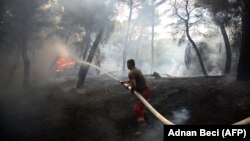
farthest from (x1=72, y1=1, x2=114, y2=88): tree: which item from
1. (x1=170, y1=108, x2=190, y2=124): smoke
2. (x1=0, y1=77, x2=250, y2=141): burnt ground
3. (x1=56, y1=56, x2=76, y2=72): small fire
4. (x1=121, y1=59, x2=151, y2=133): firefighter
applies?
(x1=56, y1=56, x2=76, y2=72): small fire

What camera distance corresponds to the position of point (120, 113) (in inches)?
486

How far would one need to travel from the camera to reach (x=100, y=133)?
11.1m

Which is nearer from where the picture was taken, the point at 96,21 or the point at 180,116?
the point at 180,116

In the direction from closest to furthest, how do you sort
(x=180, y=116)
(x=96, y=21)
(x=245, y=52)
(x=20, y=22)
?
(x=180, y=116) < (x=245, y=52) < (x=96, y=21) < (x=20, y=22)

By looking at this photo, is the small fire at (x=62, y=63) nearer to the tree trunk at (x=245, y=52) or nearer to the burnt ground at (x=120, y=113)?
the burnt ground at (x=120, y=113)

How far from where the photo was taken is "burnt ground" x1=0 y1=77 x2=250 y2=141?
33.0 feet

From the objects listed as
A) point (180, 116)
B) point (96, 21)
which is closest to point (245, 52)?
point (180, 116)

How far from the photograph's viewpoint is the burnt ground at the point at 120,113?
10055 mm

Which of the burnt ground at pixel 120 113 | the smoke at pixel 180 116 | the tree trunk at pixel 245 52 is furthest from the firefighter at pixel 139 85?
the tree trunk at pixel 245 52

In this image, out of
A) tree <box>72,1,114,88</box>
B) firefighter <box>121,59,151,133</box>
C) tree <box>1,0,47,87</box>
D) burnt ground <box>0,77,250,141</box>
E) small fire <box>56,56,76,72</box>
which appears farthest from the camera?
small fire <box>56,56,76,72</box>

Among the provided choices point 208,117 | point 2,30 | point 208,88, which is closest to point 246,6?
point 208,88

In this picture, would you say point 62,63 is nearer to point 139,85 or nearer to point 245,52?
point 245,52

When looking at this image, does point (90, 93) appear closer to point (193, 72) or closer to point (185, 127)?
point (185, 127)

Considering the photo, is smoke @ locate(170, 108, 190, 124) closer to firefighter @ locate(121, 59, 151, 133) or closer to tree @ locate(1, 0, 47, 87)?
firefighter @ locate(121, 59, 151, 133)
